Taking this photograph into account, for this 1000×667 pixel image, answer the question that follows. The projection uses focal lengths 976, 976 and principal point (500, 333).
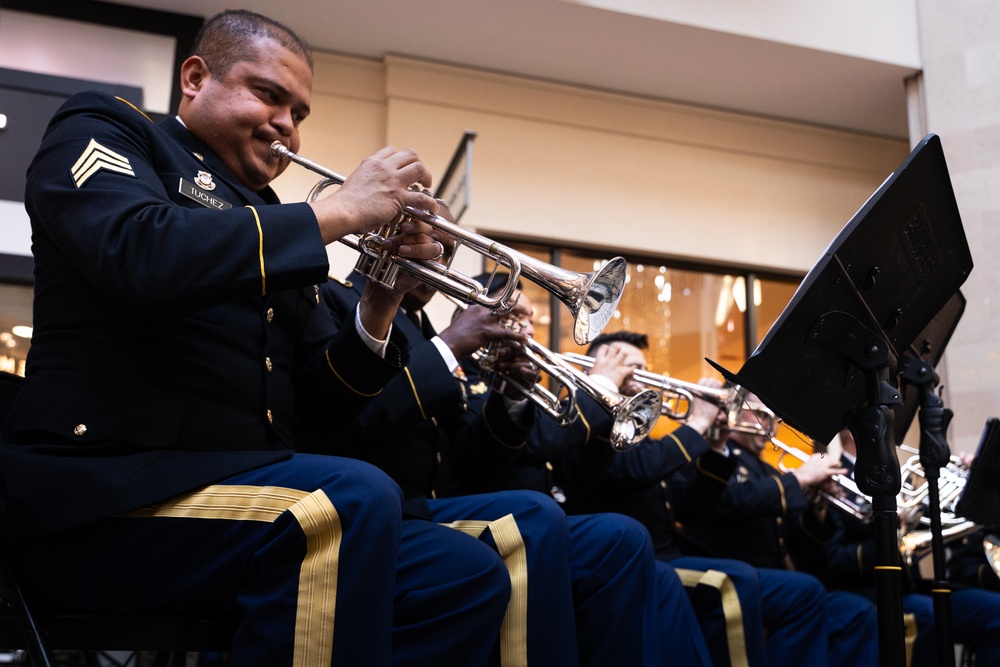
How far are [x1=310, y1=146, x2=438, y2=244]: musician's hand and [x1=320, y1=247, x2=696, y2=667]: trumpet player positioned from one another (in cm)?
50

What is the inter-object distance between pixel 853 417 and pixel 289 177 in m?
3.63

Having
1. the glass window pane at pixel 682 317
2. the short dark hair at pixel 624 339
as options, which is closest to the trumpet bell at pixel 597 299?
the short dark hair at pixel 624 339

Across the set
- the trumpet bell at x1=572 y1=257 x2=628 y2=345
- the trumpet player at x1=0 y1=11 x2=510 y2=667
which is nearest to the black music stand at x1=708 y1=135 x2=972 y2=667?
the trumpet bell at x1=572 y1=257 x2=628 y2=345

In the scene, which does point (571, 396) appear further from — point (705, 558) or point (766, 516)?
point (766, 516)

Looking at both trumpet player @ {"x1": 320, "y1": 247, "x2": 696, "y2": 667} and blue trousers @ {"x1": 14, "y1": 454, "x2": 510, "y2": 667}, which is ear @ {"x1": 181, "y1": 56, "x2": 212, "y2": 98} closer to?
trumpet player @ {"x1": 320, "y1": 247, "x2": 696, "y2": 667}

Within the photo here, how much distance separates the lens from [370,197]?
71.6 inches

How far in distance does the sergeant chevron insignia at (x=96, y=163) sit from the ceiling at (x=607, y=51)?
11.8 feet

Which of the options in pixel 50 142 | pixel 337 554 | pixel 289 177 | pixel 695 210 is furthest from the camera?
pixel 695 210

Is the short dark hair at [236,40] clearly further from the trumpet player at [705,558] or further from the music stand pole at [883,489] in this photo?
the trumpet player at [705,558]

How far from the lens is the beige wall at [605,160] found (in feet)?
17.8

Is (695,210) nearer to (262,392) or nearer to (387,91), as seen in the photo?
(387,91)

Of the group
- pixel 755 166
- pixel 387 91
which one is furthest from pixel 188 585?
pixel 755 166

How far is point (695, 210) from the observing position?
5945mm

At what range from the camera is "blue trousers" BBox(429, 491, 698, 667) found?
223 centimetres
